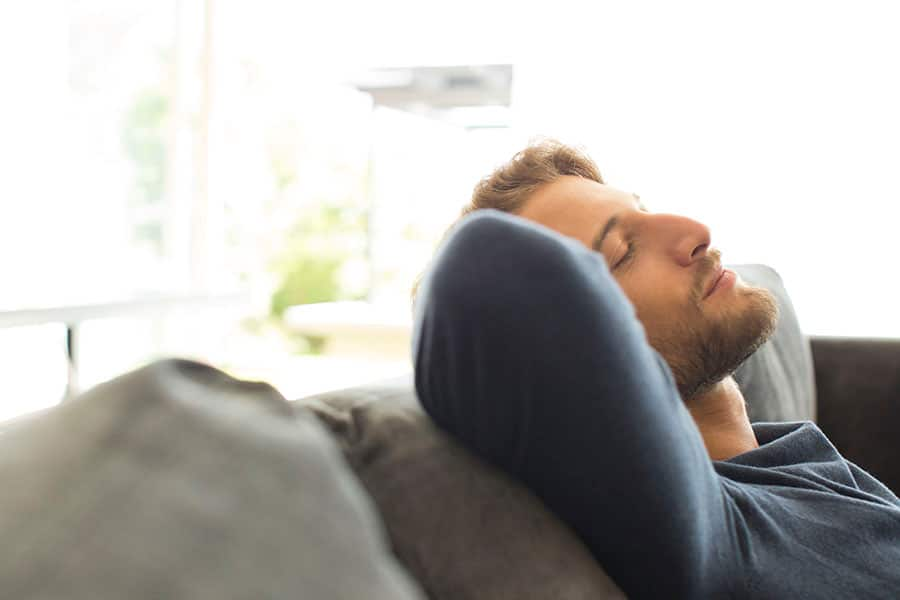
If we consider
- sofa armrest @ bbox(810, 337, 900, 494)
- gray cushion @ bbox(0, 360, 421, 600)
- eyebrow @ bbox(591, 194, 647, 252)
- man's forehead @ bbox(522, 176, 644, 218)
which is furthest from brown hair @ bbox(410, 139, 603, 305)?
sofa armrest @ bbox(810, 337, 900, 494)

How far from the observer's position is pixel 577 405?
694 millimetres

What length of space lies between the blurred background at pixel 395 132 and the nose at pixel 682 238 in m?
2.63

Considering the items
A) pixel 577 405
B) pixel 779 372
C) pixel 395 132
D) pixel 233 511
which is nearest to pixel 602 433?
pixel 577 405

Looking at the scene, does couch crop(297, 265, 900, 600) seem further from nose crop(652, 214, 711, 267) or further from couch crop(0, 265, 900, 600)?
nose crop(652, 214, 711, 267)

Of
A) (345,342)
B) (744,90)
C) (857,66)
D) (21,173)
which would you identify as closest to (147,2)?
(21,173)

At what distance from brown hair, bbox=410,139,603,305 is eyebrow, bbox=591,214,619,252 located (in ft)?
0.43

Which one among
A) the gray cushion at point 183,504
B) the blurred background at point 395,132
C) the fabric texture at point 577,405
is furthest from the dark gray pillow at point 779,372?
the blurred background at point 395,132

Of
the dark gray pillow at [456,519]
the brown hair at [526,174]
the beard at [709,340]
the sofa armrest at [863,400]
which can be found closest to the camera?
the dark gray pillow at [456,519]

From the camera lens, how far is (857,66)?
4059 millimetres

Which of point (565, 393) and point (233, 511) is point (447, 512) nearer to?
point (565, 393)

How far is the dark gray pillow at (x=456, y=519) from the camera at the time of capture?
0.68 m

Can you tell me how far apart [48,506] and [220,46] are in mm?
4828

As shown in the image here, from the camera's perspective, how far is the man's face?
121 centimetres

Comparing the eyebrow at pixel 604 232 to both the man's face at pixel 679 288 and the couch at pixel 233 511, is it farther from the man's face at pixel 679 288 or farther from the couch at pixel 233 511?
the couch at pixel 233 511
